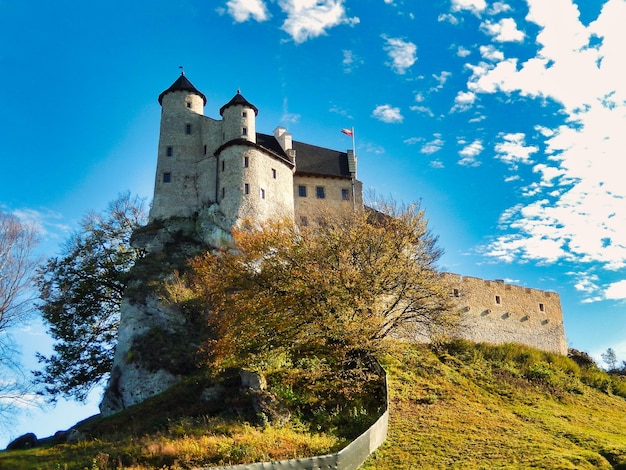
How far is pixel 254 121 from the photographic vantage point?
47.6 meters

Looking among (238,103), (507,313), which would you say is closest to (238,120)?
(238,103)

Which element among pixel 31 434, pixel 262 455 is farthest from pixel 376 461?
pixel 31 434

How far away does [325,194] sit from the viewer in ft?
159

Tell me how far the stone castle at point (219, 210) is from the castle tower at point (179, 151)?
0.08 m

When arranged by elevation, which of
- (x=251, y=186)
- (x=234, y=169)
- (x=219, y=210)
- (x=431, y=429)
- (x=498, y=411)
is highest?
(x=234, y=169)

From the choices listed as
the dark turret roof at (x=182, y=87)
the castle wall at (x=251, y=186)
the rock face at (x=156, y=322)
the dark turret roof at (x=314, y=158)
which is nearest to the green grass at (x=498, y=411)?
the rock face at (x=156, y=322)

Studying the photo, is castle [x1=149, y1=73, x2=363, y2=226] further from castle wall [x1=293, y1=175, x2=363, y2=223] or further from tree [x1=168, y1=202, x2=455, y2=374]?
tree [x1=168, y1=202, x2=455, y2=374]

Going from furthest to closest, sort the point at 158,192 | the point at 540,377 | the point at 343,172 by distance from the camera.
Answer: the point at 343,172, the point at 158,192, the point at 540,377

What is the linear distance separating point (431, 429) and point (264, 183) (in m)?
27.1

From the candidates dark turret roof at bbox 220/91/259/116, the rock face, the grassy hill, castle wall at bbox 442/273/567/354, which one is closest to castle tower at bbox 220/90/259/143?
dark turret roof at bbox 220/91/259/116

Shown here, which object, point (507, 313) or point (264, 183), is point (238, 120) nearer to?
point (264, 183)

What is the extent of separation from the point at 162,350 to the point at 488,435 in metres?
21.3

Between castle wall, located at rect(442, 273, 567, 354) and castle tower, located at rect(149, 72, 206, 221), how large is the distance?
70.5ft

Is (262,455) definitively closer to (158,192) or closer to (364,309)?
(364,309)
